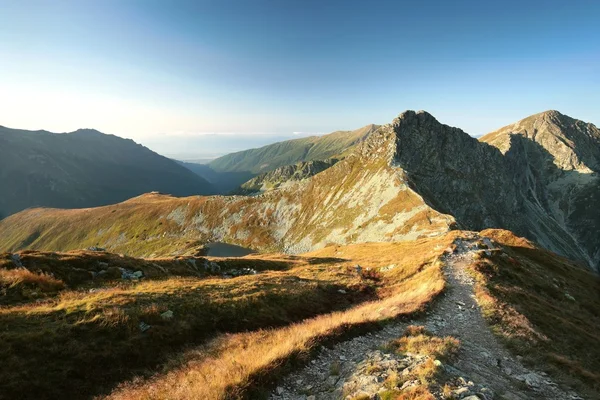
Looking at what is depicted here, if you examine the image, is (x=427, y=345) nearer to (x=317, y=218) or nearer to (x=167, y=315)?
(x=167, y=315)

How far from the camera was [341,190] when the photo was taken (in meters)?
163

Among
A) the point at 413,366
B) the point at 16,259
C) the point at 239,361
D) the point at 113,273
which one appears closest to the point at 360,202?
the point at 113,273

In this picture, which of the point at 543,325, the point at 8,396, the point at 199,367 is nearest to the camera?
the point at 8,396

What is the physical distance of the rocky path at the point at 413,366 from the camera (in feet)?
37.2

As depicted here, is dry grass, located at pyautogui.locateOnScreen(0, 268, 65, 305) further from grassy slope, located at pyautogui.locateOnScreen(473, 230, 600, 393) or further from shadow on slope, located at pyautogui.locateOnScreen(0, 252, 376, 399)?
grassy slope, located at pyautogui.locateOnScreen(473, 230, 600, 393)

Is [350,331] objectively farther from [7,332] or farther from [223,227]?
[223,227]

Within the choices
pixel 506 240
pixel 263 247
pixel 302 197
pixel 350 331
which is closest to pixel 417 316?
pixel 350 331

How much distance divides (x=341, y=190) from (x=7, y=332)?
154715 mm

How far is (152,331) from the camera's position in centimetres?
1597

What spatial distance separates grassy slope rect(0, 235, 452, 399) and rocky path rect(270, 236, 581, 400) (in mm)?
1121

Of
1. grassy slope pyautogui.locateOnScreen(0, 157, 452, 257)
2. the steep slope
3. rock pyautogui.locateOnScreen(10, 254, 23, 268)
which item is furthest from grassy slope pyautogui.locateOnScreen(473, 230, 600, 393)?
the steep slope

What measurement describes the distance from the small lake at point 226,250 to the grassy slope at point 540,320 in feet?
413

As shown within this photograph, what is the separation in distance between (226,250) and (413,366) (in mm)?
151367

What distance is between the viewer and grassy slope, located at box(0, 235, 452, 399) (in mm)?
11484
